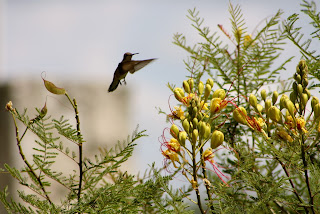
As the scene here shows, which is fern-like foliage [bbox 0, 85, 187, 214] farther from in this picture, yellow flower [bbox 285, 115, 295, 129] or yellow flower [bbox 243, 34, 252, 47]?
yellow flower [bbox 243, 34, 252, 47]

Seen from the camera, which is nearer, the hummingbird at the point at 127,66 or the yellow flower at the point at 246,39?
the hummingbird at the point at 127,66

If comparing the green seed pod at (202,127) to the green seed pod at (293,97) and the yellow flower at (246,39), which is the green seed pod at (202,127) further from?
the yellow flower at (246,39)

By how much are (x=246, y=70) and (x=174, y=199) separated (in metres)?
0.30

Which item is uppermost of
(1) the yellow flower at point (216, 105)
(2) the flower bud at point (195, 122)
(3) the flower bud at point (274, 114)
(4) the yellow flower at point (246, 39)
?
(4) the yellow flower at point (246, 39)

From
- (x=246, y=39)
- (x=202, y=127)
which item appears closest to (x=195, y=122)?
(x=202, y=127)

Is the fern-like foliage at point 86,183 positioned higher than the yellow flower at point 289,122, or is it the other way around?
the yellow flower at point 289,122

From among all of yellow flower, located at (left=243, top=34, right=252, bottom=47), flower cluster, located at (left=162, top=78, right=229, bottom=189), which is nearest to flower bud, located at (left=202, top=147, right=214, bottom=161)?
flower cluster, located at (left=162, top=78, right=229, bottom=189)

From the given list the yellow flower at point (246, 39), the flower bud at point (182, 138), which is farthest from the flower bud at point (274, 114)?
the yellow flower at point (246, 39)

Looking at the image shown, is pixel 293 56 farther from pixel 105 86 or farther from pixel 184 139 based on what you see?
pixel 105 86

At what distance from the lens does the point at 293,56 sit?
0.68 meters

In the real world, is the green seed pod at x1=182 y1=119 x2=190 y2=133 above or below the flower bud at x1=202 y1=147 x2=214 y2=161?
above

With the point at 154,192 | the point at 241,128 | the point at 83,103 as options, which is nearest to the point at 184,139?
the point at 154,192

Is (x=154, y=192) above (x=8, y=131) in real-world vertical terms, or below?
below

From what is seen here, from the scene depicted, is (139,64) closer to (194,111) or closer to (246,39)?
(194,111)
